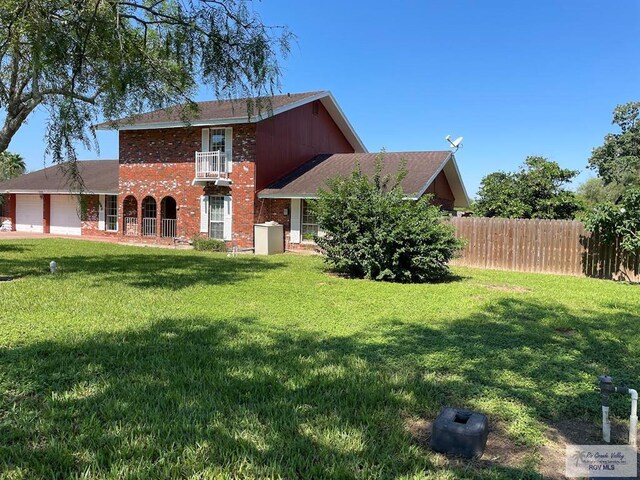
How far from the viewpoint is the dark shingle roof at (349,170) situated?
691 inches

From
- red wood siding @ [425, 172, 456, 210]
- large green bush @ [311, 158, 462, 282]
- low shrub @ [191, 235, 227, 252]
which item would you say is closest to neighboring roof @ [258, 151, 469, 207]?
red wood siding @ [425, 172, 456, 210]

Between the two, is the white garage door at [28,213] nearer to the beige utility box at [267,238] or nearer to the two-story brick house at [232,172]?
the two-story brick house at [232,172]

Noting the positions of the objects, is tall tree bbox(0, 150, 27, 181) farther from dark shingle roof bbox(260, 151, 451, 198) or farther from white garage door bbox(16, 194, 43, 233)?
dark shingle roof bbox(260, 151, 451, 198)

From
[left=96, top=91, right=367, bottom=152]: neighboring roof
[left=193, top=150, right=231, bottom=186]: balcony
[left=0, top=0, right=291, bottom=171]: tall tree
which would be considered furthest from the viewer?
[left=193, top=150, right=231, bottom=186]: balcony

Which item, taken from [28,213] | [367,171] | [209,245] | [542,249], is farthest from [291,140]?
[28,213]

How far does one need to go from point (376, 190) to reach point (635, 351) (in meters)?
7.10

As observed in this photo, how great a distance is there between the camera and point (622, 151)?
3281cm

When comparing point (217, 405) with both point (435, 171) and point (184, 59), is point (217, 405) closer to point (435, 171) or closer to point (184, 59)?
point (184, 59)

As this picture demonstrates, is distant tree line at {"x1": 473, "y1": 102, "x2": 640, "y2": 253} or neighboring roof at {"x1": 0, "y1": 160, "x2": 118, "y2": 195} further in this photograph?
neighboring roof at {"x1": 0, "y1": 160, "x2": 118, "y2": 195}

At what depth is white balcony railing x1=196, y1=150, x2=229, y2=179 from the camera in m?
19.2

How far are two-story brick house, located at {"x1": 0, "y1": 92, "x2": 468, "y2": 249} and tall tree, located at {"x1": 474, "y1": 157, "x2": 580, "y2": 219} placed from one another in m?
2.54

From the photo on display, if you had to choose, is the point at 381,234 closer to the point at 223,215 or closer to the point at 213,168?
the point at 223,215

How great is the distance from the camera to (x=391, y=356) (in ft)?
16.9

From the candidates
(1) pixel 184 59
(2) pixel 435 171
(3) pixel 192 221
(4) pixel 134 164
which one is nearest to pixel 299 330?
(1) pixel 184 59
